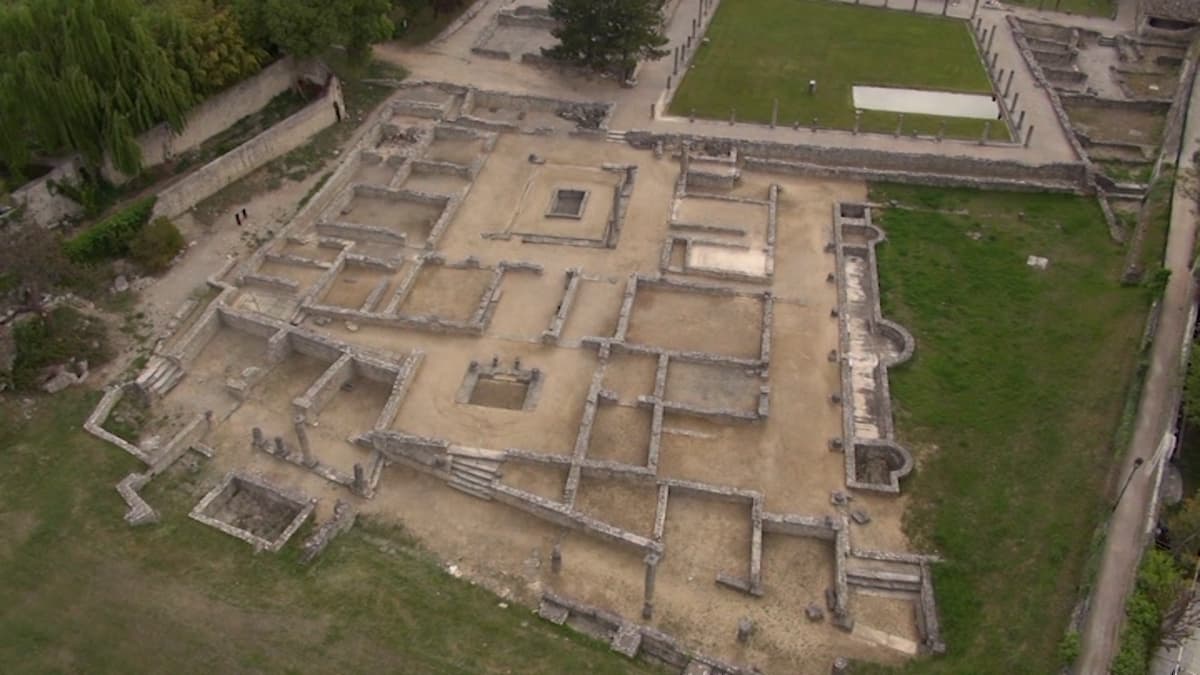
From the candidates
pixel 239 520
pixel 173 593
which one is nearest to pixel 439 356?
pixel 239 520

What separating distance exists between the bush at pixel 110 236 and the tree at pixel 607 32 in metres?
23.2

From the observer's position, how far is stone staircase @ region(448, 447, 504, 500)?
1085 inches

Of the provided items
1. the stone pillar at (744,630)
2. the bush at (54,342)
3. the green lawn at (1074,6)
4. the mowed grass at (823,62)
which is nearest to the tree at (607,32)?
the mowed grass at (823,62)

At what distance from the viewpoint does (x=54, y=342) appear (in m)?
30.6

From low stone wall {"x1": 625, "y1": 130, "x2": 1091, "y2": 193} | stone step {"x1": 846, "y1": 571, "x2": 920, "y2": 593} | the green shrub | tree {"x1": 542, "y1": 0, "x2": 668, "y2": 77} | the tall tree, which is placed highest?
the tall tree

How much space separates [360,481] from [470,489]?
3341mm

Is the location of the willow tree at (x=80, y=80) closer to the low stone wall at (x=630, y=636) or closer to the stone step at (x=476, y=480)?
the stone step at (x=476, y=480)

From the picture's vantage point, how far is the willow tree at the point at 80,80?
32.6m

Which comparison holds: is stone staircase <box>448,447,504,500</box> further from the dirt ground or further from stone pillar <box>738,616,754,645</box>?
stone pillar <box>738,616,754,645</box>

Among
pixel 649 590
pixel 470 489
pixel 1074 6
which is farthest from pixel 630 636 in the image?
pixel 1074 6

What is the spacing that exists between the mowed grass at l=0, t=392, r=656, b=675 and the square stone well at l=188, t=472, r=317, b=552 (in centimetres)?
51

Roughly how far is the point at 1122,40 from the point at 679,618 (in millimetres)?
52276

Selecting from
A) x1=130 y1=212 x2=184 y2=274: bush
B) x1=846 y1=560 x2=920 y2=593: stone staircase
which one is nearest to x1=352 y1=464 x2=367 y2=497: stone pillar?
x1=130 y1=212 x2=184 y2=274: bush

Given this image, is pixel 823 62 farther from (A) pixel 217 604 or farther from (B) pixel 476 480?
(A) pixel 217 604
